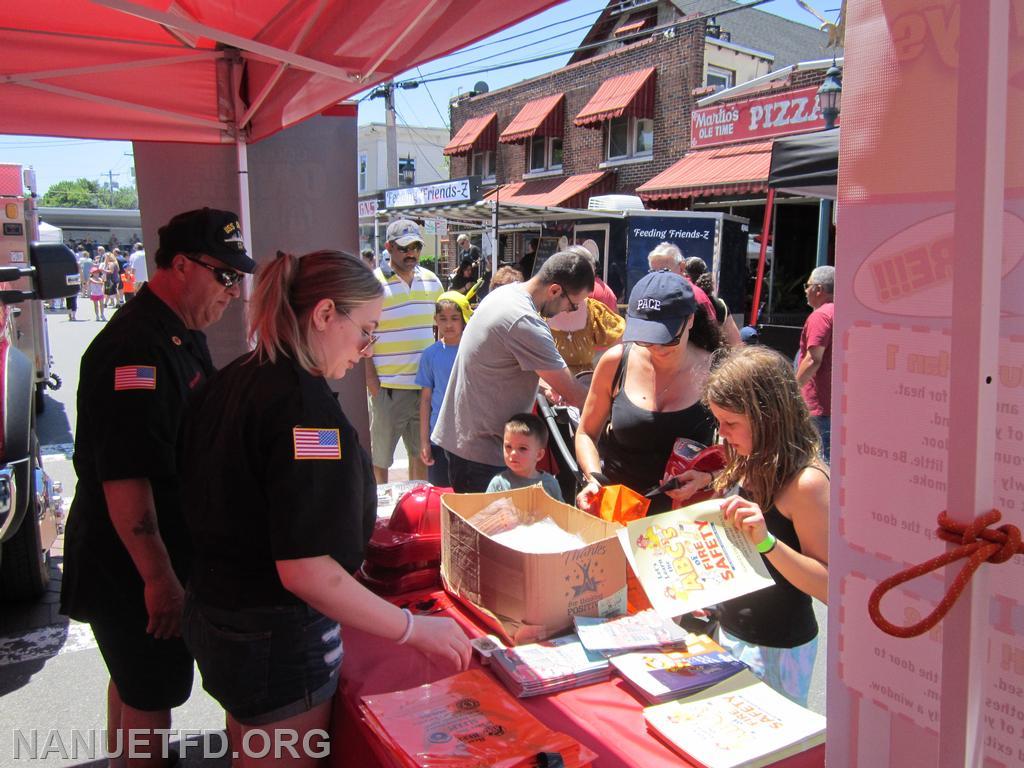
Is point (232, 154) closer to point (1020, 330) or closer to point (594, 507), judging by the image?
point (594, 507)

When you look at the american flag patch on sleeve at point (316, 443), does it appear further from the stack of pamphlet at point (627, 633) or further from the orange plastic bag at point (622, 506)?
the orange plastic bag at point (622, 506)

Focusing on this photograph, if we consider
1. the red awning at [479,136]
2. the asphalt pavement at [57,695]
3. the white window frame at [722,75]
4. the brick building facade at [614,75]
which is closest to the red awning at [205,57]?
the asphalt pavement at [57,695]

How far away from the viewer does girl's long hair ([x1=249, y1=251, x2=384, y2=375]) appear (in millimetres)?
1478

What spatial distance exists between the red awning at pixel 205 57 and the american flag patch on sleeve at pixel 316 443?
141 centimetres

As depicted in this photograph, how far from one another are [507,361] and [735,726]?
193cm

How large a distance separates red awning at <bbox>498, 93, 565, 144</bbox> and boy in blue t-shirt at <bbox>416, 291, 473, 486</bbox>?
17615 millimetres

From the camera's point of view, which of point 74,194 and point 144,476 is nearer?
point 144,476

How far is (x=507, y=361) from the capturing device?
3168 mm

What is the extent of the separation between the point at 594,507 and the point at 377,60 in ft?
6.08

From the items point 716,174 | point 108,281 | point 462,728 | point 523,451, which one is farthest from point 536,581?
point 108,281

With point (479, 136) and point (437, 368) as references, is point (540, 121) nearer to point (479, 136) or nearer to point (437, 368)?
point (479, 136)

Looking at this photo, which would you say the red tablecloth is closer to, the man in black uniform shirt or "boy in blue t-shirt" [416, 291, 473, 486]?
the man in black uniform shirt

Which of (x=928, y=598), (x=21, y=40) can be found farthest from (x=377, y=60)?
(x=928, y=598)

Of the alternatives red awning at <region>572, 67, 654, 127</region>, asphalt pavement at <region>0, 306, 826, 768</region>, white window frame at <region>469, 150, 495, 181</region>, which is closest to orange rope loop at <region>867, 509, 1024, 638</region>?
asphalt pavement at <region>0, 306, 826, 768</region>
